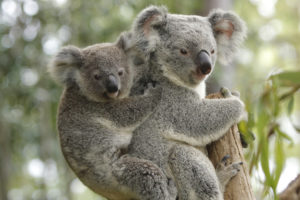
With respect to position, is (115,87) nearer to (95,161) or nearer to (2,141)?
(95,161)

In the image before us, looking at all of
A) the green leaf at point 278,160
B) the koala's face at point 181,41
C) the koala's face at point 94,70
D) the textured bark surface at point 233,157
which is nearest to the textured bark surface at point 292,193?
the green leaf at point 278,160

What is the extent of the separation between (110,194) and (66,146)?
0.57 m

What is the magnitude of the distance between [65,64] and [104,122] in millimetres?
782

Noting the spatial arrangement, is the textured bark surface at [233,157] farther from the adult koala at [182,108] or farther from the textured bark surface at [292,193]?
the textured bark surface at [292,193]

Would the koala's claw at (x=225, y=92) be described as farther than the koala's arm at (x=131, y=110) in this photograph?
Yes

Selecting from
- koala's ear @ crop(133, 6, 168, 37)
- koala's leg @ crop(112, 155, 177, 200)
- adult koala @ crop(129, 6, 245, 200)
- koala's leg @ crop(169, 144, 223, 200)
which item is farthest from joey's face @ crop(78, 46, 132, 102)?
koala's leg @ crop(169, 144, 223, 200)

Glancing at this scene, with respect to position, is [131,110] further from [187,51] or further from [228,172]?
[228,172]

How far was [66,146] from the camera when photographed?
3.40 meters

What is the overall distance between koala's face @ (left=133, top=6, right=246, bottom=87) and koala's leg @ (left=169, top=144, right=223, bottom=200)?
0.72 metres

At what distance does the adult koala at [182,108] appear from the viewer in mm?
3242

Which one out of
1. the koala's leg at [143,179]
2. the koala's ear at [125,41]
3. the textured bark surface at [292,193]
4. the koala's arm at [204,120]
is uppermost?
the koala's ear at [125,41]

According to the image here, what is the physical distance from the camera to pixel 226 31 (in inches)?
158

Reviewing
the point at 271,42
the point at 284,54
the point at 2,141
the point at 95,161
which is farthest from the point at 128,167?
the point at 284,54

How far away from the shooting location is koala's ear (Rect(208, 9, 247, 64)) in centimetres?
395
